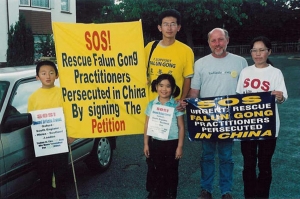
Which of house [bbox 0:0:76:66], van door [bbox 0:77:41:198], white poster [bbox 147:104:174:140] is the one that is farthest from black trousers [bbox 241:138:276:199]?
house [bbox 0:0:76:66]

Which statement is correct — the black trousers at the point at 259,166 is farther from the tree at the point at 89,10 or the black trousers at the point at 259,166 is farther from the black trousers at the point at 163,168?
the tree at the point at 89,10

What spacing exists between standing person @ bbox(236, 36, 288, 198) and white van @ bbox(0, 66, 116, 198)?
2.31 m

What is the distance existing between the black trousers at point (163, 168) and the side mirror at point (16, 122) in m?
1.31

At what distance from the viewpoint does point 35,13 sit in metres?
19.3

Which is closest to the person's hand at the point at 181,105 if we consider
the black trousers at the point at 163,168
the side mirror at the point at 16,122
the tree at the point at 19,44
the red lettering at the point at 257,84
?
the black trousers at the point at 163,168

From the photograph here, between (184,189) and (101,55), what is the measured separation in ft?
6.54

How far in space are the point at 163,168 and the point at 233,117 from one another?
945mm

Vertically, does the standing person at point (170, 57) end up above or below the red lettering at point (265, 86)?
above

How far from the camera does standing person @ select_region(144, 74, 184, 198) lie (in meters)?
3.94

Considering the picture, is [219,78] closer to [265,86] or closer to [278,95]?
[265,86]

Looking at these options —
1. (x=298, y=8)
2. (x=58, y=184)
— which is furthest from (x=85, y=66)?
(x=298, y=8)

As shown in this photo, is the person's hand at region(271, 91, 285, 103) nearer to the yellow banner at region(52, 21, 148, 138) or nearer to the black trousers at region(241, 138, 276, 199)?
the black trousers at region(241, 138, 276, 199)

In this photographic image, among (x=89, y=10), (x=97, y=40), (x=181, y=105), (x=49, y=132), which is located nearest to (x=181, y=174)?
(x=181, y=105)

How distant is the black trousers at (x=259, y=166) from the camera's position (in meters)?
3.98
